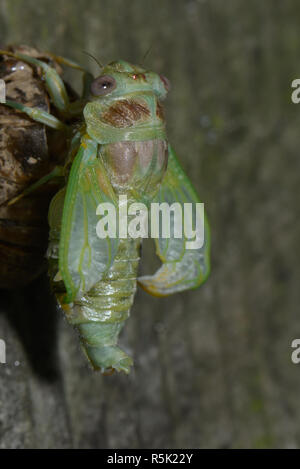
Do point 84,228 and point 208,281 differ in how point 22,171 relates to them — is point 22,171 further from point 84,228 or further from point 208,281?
point 208,281

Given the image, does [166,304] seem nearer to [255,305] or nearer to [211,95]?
[255,305]

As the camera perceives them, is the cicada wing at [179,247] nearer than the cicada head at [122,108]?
No

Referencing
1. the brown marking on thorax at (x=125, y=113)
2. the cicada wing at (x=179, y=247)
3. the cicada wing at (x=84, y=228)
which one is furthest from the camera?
the cicada wing at (x=179, y=247)

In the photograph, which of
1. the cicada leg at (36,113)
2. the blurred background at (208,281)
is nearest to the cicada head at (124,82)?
the cicada leg at (36,113)

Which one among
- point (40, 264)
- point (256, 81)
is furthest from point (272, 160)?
point (40, 264)

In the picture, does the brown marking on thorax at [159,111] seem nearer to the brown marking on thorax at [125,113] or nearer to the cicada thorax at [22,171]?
the brown marking on thorax at [125,113]

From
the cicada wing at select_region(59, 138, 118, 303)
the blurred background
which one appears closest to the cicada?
the cicada wing at select_region(59, 138, 118, 303)
